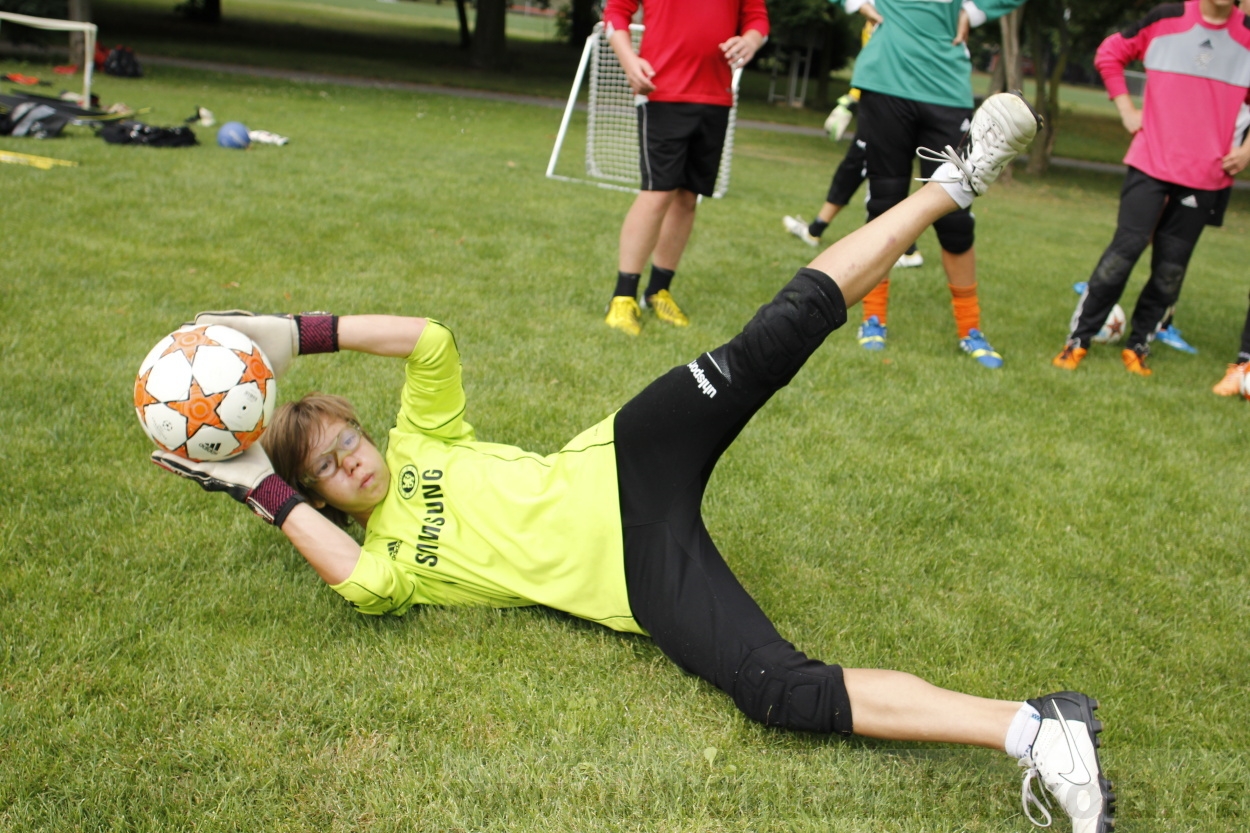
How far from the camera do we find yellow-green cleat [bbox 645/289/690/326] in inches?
237

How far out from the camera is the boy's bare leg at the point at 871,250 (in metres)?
2.66

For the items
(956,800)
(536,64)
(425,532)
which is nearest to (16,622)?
(425,532)

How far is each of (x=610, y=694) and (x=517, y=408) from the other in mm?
2027

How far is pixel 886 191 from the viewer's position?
5715mm

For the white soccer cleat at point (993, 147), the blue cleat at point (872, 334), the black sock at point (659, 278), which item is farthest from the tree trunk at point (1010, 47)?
the white soccer cleat at point (993, 147)

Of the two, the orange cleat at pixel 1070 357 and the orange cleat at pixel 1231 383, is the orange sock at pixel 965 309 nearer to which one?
the orange cleat at pixel 1070 357

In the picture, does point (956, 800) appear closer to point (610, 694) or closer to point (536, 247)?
point (610, 694)

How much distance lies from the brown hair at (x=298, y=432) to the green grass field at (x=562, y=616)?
15.3 inches

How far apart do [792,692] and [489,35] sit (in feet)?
99.6

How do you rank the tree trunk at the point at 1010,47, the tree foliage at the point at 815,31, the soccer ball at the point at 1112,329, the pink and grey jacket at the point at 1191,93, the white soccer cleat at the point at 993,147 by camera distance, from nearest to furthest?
the white soccer cleat at the point at 993,147, the pink and grey jacket at the point at 1191,93, the soccer ball at the point at 1112,329, the tree trunk at the point at 1010,47, the tree foliage at the point at 815,31

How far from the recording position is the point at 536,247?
7598 mm

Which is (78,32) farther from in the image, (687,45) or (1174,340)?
(1174,340)

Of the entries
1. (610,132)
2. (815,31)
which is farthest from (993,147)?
(815,31)

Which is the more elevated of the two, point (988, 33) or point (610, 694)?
point (988, 33)
